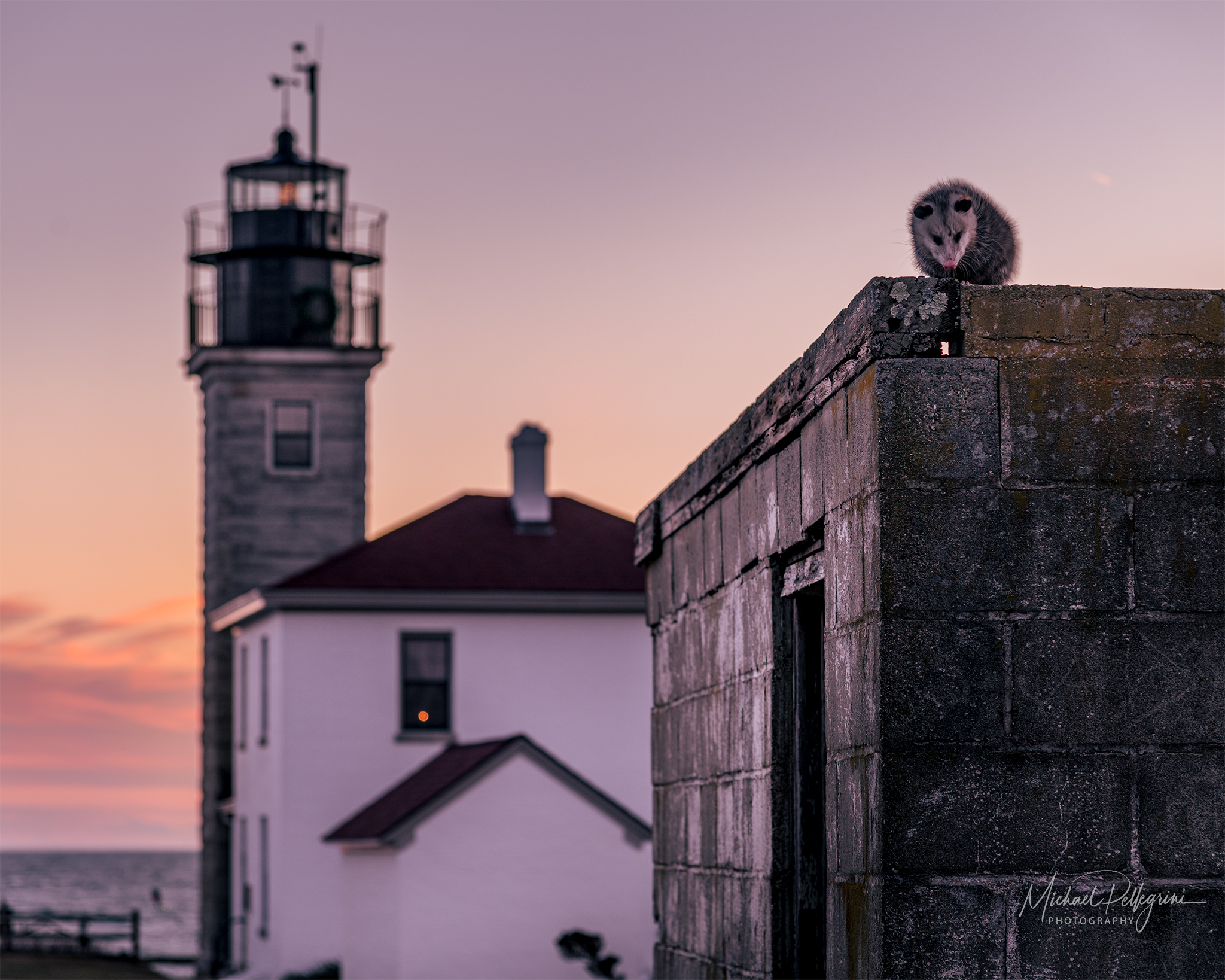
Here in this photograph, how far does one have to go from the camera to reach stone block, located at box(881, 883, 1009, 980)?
5.57 meters

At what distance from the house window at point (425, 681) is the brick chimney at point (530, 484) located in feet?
11.1

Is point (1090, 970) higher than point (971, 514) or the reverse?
the reverse

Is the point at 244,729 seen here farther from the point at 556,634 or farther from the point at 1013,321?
the point at 1013,321

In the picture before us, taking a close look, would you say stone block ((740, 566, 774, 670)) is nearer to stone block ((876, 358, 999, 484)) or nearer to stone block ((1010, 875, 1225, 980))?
stone block ((876, 358, 999, 484))

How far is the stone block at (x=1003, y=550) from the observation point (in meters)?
5.71

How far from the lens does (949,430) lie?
575 centimetres

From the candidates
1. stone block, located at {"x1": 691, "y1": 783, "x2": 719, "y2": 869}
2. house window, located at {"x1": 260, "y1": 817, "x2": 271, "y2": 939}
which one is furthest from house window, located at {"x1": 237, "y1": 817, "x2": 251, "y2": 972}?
stone block, located at {"x1": 691, "y1": 783, "x2": 719, "y2": 869}

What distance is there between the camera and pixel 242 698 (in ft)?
119

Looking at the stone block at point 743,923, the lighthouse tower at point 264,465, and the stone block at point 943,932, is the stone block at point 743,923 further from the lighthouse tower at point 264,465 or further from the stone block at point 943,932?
the lighthouse tower at point 264,465

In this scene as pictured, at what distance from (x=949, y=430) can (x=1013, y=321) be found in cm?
41

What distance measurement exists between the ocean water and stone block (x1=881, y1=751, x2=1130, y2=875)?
52.0m

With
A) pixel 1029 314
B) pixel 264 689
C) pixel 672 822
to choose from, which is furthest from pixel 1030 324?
pixel 264 689

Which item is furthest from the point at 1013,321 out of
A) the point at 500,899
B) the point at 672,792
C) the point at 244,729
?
the point at 244,729

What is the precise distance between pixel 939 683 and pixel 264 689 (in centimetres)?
2929
